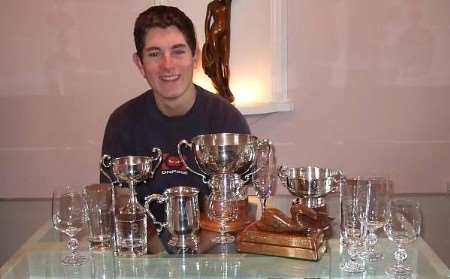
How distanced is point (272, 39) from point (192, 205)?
174 cm

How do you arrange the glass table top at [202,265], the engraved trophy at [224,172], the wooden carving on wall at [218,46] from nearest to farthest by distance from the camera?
1. the glass table top at [202,265]
2. the engraved trophy at [224,172]
3. the wooden carving on wall at [218,46]

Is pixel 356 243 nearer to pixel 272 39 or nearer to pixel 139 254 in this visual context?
pixel 139 254

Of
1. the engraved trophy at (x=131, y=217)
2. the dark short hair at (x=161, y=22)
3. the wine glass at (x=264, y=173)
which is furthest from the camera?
the dark short hair at (x=161, y=22)

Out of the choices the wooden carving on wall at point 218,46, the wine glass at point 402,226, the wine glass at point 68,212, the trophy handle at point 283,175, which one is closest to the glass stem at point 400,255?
the wine glass at point 402,226

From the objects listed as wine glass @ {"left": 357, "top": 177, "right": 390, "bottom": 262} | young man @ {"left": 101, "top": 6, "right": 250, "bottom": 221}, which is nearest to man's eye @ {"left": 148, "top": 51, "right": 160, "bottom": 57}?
young man @ {"left": 101, "top": 6, "right": 250, "bottom": 221}

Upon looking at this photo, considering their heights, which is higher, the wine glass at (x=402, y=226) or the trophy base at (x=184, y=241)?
the wine glass at (x=402, y=226)

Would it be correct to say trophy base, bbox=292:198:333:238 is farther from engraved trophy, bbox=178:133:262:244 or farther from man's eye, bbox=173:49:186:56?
man's eye, bbox=173:49:186:56

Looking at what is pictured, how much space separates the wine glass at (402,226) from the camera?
4.05ft

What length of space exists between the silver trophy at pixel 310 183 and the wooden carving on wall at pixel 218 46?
4.93 feet

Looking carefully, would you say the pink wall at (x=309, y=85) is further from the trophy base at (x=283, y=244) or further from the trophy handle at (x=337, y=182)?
the trophy base at (x=283, y=244)

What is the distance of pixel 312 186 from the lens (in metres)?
1.39

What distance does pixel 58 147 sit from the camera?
308cm

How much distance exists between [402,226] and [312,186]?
237 millimetres

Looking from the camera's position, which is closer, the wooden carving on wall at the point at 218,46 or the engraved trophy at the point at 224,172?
the engraved trophy at the point at 224,172
